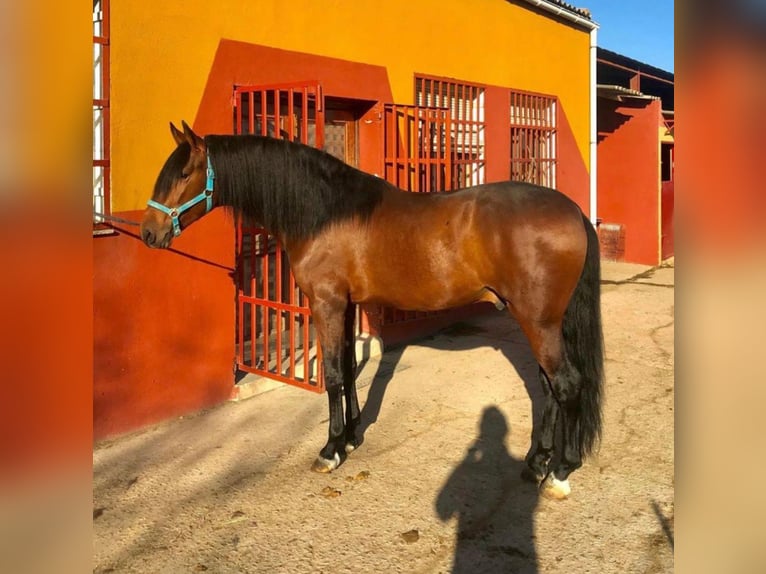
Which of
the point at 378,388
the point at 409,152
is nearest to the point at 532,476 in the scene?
the point at 378,388

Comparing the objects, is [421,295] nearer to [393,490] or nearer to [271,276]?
[393,490]

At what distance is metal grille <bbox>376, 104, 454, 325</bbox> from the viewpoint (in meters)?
6.07

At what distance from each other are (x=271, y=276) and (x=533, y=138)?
4798mm

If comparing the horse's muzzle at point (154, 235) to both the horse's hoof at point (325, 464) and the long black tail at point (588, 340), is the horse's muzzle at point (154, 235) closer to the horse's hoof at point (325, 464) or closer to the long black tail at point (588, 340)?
the horse's hoof at point (325, 464)

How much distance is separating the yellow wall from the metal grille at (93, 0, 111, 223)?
0.05 metres

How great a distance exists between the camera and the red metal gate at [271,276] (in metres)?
4.57

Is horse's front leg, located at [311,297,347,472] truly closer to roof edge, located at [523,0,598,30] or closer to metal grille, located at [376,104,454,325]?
metal grille, located at [376,104,454,325]

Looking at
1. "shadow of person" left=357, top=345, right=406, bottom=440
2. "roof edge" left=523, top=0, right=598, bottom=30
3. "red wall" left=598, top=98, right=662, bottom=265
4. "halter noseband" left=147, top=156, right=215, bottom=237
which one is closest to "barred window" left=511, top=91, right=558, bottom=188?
"roof edge" left=523, top=0, right=598, bottom=30

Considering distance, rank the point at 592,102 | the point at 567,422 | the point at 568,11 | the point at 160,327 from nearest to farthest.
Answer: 1. the point at 567,422
2. the point at 160,327
3. the point at 568,11
4. the point at 592,102

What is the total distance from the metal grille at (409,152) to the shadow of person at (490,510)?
251cm

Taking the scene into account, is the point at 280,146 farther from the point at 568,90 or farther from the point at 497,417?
the point at 568,90

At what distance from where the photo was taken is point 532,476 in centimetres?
363

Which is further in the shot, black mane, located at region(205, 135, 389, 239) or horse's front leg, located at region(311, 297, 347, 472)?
horse's front leg, located at region(311, 297, 347, 472)
